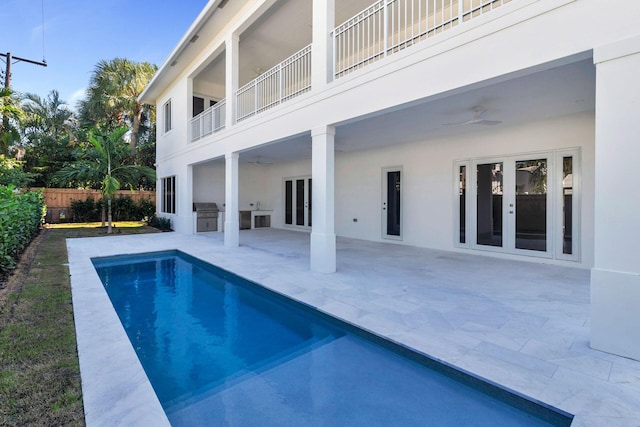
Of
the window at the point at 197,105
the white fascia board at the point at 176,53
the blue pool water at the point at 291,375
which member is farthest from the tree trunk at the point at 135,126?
the blue pool water at the point at 291,375

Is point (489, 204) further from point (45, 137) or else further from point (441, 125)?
point (45, 137)

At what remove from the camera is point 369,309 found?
4656mm

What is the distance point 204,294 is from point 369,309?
340 cm

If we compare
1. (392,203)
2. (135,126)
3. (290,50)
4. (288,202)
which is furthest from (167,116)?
(392,203)

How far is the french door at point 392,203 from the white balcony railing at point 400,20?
3827 mm

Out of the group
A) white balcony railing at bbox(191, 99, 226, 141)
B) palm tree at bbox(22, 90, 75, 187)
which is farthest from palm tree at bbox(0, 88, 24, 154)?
palm tree at bbox(22, 90, 75, 187)

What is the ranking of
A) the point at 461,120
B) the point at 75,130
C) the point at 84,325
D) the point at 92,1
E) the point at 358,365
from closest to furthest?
the point at 358,365 < the point at 84,325 < the point at 461,120 < the point at 92,1 < the point at 75,130

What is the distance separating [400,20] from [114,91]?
19147mm

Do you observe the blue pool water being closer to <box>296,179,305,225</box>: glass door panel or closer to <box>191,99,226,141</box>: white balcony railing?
<box>191,99,226,141</box>: white balcony railing

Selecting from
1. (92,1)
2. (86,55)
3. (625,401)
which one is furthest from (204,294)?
(86,55)

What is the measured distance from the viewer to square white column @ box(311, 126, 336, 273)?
6.79 m

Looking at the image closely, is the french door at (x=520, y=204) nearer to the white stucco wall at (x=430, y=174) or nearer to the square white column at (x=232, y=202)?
the white stucco wall at (x=430, y=174)

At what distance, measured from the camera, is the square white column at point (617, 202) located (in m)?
3.09

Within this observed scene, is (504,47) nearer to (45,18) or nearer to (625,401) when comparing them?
(625,401)
